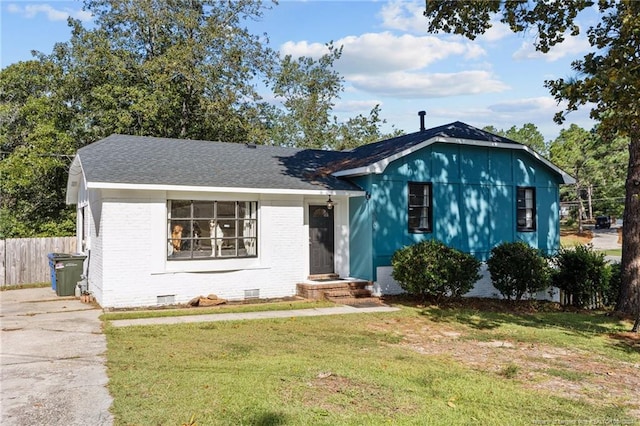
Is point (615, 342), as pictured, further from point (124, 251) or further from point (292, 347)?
point (124, 251)

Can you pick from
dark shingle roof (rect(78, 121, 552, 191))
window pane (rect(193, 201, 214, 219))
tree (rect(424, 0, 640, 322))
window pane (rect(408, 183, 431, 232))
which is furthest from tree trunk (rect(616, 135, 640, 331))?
window pane (rect(193, 201, 214, 219))

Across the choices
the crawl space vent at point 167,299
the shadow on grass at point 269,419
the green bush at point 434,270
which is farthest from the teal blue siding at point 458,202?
the shadow on grass at point 269,419

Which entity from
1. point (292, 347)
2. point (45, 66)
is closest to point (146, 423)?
point (292, 347)

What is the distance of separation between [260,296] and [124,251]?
3.65 meters

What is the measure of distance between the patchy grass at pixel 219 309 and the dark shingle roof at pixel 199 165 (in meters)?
2.91

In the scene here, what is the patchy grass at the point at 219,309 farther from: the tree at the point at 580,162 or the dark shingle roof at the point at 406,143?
the tree at the point at 580,162

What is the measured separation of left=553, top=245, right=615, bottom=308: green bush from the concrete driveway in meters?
12.3

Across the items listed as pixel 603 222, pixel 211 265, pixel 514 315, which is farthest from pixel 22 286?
pixel 603 222

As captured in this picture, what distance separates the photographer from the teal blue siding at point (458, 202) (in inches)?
541

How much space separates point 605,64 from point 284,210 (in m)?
8.12

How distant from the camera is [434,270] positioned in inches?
476

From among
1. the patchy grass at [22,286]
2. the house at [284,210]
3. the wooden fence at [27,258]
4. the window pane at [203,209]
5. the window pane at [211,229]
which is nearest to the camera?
the house at [284,210]

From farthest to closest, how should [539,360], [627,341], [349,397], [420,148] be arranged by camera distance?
[420,148]
[627,341]
[539,360]
[349,397]

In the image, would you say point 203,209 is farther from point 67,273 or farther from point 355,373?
A: point 355,373
